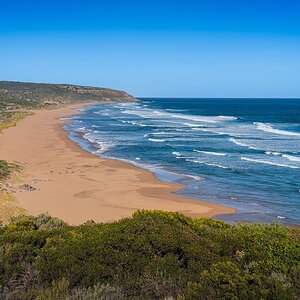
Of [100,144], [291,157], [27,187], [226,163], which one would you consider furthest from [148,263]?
[100,144]

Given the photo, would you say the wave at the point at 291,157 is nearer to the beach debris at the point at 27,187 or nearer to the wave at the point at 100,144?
the wave at the point at 100,144

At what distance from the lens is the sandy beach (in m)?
20.5

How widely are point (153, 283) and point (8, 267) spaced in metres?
2.80

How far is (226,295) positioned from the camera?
6191 mm

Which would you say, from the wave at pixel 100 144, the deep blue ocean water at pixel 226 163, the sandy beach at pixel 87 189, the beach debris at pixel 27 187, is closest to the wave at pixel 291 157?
the deep blue ocean water at pixel 226 163

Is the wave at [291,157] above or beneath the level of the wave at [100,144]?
above

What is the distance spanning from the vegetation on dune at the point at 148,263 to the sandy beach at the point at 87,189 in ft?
31.5

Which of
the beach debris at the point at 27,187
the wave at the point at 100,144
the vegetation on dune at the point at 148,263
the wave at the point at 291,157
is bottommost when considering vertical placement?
the wave at the point at 100,144

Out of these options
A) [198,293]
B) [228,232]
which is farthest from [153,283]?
[228,232]

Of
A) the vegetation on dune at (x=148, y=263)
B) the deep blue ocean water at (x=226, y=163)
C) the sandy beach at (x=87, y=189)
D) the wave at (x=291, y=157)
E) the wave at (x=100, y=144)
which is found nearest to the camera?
the vegetation on dune at (x=148, y=263)

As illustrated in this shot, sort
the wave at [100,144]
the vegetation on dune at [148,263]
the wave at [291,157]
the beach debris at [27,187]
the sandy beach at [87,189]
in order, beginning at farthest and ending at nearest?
the wave at [100,144]
the wave at [291,157]
the beach debris at [27,187]
the sandy beach at [87,189]
the vegetation on dune at [148,263]

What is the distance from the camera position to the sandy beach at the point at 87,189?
20.5 m

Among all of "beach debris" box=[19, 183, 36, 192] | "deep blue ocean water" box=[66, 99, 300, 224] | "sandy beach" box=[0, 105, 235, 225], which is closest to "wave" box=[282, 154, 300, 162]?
"deep blue ocean water" box=[66, 99, 300, 224]

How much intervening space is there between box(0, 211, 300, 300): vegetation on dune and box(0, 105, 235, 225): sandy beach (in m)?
9.59
